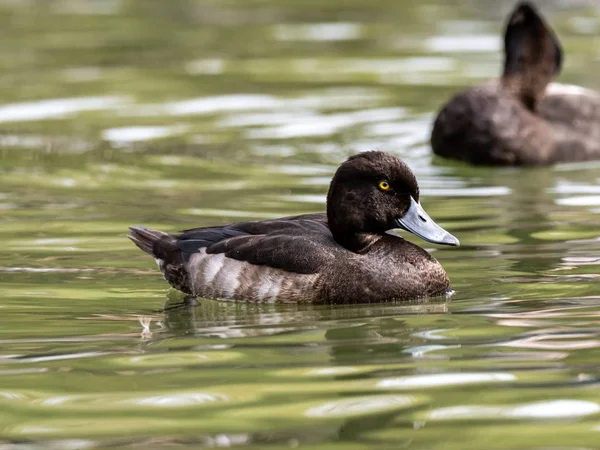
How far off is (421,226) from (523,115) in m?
5.60

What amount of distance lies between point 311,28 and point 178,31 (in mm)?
1866

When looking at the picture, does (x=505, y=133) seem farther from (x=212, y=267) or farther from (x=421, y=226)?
(x=212, y=267)

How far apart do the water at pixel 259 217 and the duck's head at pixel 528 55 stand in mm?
1065

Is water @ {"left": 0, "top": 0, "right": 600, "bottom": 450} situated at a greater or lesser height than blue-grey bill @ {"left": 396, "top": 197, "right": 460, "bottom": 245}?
lesser

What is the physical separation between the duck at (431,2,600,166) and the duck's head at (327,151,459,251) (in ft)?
16.9

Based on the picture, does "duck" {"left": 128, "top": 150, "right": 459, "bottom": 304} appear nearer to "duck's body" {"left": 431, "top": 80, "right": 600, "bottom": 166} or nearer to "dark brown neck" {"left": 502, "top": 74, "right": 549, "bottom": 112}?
"duck's body" {"left": 431, "top": 80, "right": 600, "bottom": 166}

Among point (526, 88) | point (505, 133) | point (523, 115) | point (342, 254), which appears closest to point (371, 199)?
point (342, 254)

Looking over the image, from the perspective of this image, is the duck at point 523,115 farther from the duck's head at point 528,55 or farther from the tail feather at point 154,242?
the tail feather at point 154,242

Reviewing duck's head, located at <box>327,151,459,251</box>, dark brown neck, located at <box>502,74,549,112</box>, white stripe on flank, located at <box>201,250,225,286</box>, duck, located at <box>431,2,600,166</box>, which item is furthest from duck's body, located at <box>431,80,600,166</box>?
white stripe on flank, located at <box>201,250,225,286</box>

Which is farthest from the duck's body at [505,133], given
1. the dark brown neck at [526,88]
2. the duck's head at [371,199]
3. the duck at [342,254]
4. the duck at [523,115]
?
the duck's head at [371,199]

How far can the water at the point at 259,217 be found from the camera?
6.40 m

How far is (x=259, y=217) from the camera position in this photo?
11.4 meters

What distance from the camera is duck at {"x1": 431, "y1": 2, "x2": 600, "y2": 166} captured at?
1397cm

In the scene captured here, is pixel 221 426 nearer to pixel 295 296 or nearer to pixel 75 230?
pixel 295 296
